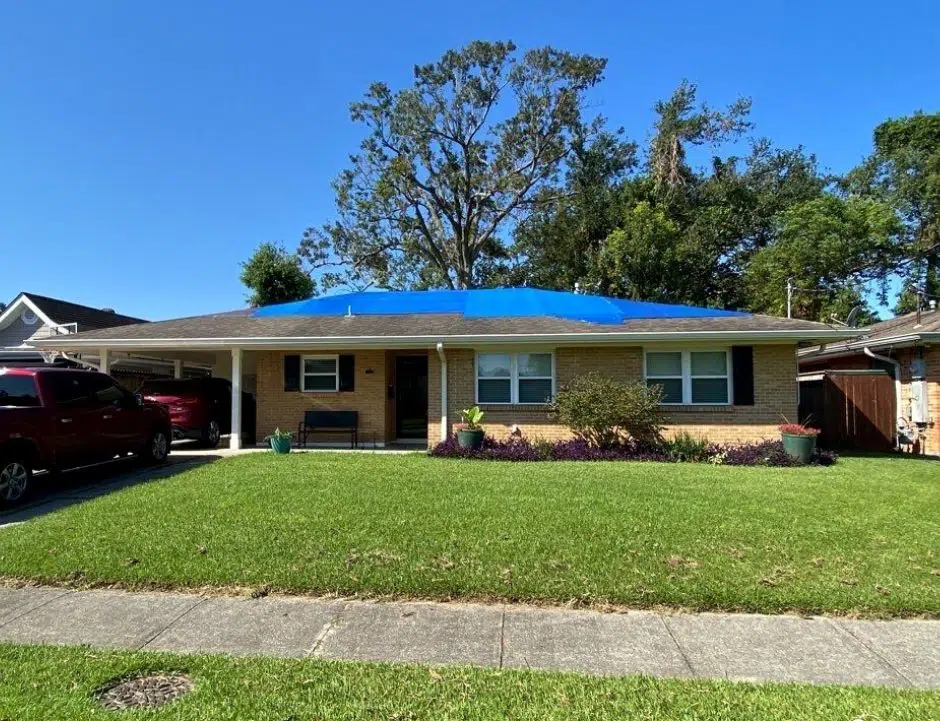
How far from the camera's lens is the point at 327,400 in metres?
14.8

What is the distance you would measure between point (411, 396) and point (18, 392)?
8.94 metres

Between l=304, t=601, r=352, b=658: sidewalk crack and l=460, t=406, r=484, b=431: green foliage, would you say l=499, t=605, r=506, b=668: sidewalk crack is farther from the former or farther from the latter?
l=460, t=406, r=484, b=431: green foliage

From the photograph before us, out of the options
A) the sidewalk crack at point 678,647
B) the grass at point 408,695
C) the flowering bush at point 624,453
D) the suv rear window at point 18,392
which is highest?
the suv rear window at point 18,392

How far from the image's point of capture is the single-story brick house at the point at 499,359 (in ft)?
41.6

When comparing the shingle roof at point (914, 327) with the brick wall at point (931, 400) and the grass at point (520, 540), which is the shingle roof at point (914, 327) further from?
the grass at point (520, 540)

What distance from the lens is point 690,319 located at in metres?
14.0

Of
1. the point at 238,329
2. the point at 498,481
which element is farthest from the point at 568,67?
the point at 498,481

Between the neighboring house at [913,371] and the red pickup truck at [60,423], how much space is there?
14.6 meters

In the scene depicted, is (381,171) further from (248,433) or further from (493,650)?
(493,650)

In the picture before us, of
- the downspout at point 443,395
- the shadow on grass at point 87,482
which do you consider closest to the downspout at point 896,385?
the downspout at point 443,395

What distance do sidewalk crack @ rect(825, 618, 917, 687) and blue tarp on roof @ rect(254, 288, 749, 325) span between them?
394 inches

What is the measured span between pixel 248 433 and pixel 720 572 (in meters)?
13.7

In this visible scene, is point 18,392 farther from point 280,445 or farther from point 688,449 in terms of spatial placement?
point 688,449

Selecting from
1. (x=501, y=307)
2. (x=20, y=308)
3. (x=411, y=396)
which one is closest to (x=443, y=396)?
(x=411, y=396)
